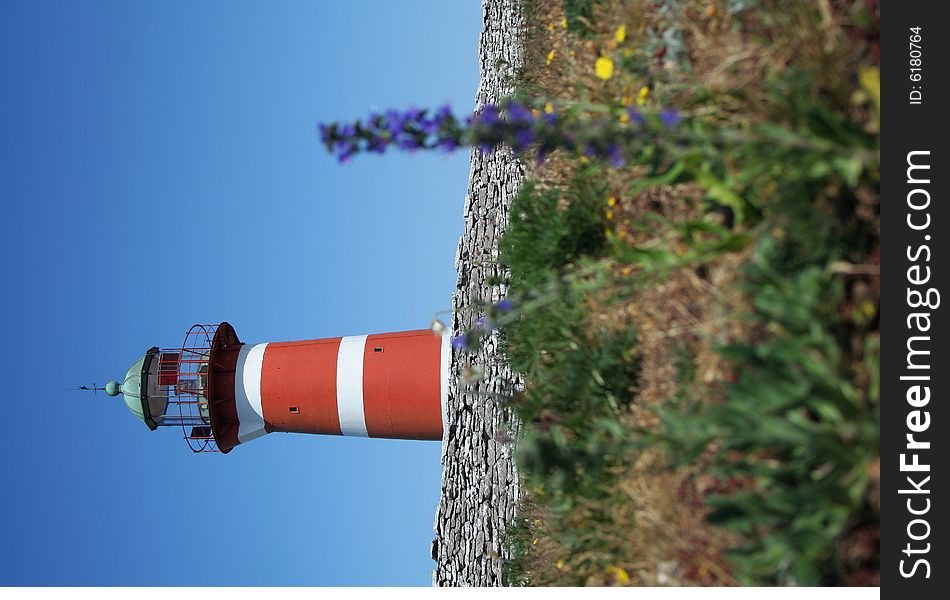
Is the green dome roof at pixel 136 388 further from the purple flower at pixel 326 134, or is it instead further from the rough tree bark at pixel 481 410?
the purple flower at pixel 326 134

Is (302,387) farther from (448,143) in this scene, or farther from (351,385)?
(448,143)

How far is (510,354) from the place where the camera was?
7.77 meters

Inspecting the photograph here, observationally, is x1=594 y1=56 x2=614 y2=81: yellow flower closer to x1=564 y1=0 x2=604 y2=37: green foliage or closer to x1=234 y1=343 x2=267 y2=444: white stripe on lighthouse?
x1=564 y1=0 x2=604 y2=37: green foliage

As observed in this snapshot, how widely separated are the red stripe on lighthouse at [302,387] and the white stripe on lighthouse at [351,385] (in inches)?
3.2

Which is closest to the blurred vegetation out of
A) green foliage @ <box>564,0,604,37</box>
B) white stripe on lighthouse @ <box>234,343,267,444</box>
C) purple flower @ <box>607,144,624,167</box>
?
purple flower @ <box>607,144,624,167</box>

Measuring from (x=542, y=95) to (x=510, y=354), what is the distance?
239 centimetres

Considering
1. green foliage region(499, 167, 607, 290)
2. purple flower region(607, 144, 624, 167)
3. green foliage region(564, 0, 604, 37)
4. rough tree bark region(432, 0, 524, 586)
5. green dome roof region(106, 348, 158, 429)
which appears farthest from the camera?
green dome roof region(106, 348, 158, 429)

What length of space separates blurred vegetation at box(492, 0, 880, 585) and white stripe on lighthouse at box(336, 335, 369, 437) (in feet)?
18.3

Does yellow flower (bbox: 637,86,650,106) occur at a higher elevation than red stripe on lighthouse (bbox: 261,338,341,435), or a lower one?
higher

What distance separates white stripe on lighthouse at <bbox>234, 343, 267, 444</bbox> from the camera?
1219 centimetres

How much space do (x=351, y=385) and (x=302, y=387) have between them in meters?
0.76

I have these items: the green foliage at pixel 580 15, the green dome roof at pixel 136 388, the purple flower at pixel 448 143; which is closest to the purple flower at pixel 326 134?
the purple flower at pixel 448 143

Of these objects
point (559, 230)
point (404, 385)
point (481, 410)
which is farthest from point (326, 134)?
point (404, 385)

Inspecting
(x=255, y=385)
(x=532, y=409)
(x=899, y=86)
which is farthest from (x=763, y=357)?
(x=255, y=385)
